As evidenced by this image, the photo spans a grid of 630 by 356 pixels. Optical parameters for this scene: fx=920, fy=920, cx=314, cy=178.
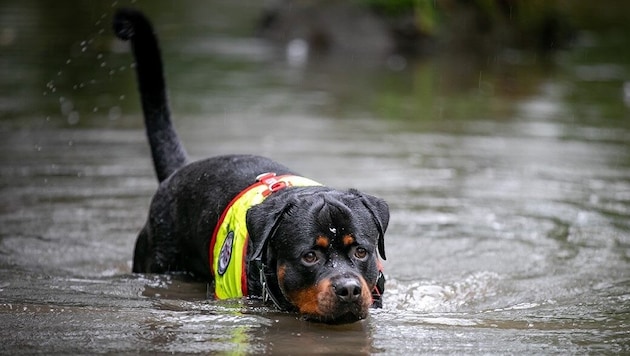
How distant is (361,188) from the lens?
818 centimetres

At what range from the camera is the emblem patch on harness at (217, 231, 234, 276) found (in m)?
4.96

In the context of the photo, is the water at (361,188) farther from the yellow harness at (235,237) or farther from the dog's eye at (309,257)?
the dog's eye at (309,257)

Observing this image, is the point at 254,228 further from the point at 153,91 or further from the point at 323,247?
the point at 153,91

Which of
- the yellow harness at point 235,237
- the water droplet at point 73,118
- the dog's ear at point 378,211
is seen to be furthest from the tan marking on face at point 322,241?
the water droplet at point 73,118

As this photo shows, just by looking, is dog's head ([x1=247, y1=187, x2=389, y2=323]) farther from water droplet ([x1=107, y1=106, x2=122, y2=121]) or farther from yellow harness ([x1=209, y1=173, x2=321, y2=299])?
water droplet ([x1=107, y1=106, x2=122, y2=121])

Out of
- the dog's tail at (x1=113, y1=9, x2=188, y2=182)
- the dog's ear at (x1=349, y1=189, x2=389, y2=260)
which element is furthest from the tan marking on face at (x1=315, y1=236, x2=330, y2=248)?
the dog's tail at (x1=113, y1=9, x2=188, y2=182)

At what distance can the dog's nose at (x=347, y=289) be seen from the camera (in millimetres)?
4184

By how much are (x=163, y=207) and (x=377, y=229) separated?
64.5 inches

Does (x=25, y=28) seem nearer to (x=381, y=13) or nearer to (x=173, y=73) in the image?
(x=173, y=73)

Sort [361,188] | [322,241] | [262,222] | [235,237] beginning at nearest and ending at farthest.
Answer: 1. [322,241]
2. [262,222]
3. [235,237]
4. [361,188]

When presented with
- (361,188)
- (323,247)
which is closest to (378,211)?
(323,247)

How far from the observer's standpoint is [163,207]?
225 inches

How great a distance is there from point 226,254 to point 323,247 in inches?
31.4

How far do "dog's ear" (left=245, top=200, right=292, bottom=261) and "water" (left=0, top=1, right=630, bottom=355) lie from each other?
34 cm
